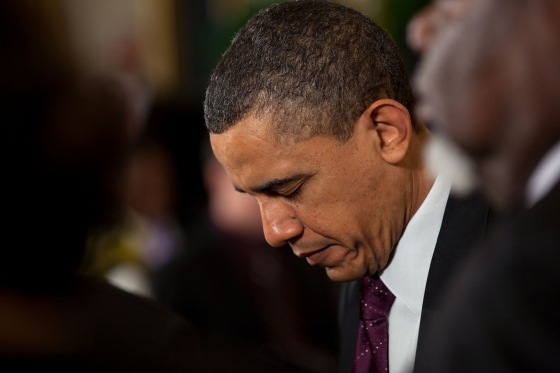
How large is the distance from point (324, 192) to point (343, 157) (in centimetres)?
10

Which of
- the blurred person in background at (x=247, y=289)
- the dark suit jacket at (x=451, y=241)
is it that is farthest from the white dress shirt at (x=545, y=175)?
the blurred person in background at (x=247, y=289)

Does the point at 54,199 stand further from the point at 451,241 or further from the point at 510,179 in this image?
the point at 451,241

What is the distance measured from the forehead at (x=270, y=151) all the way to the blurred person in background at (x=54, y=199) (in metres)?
0.90

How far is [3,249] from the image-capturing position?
Result: 79 cm

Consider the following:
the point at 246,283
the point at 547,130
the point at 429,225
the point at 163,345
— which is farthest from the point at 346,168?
the point at 246,283

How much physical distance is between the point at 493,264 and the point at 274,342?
2759mm

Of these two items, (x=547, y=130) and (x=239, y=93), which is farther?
(x=239, y=93)

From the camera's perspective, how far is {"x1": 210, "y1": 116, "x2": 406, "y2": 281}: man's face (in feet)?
5.90

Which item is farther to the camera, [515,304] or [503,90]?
[503,90]

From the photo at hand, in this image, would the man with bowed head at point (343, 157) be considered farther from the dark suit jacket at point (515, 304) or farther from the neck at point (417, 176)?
the dark suit jacket at point (515, 304)

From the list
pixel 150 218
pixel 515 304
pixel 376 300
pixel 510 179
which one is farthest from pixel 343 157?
pixel 150 218

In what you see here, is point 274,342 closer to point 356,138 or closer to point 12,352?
point 356,138

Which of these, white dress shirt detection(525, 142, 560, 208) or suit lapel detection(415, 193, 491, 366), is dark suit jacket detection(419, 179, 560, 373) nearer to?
white dress shirt detection(525, 142, 560, 208)

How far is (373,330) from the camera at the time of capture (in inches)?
77.9
